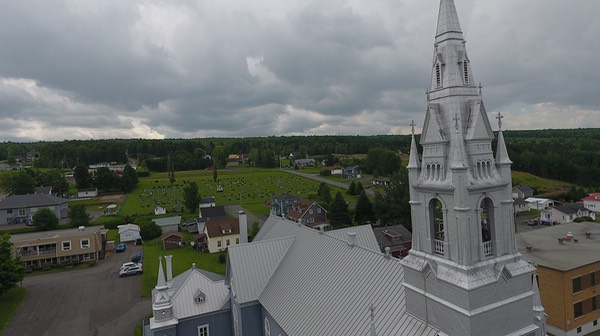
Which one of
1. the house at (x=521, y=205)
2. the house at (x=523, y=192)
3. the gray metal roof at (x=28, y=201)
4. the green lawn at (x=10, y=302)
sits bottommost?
the house at (x=521, y=205)

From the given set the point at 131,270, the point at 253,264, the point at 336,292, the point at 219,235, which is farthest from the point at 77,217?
the point at 336,292

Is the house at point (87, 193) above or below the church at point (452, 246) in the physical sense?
below

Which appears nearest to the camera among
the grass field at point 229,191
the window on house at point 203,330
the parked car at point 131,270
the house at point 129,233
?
the window on house at point 203,330

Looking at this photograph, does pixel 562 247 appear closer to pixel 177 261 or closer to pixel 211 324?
pixel 211 324

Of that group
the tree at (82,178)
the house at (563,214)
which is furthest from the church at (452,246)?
the tree at (82,178)

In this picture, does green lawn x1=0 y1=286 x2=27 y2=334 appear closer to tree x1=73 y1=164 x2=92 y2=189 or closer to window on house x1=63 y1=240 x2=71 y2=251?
window on house x1=63 y1=240 x2=71 y2=251

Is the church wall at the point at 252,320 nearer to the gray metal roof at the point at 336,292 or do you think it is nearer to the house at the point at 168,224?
the gray metal roof at the point at 336,292

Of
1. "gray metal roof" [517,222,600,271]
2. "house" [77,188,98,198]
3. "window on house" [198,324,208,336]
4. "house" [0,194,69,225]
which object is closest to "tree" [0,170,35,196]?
"house" [77,188,98,198]
